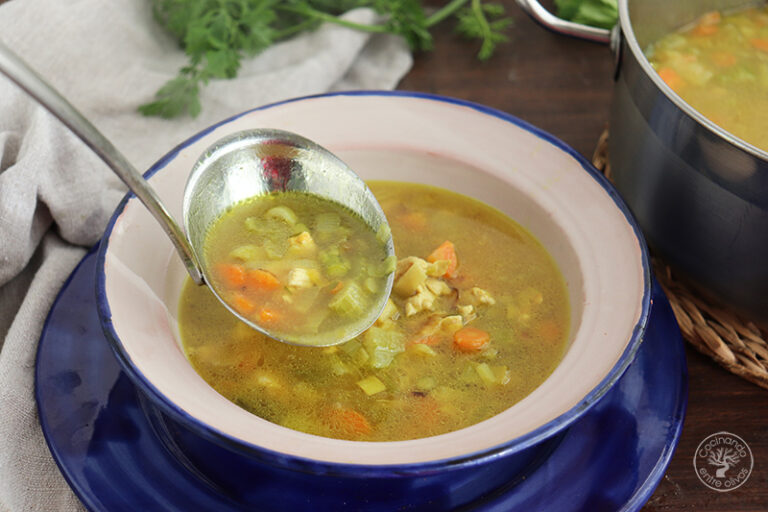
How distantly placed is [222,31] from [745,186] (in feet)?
6.92

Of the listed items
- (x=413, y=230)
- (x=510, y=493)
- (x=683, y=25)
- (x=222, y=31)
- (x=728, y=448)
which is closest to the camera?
(x=510, y=493)

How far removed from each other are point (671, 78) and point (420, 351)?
133 centimetres

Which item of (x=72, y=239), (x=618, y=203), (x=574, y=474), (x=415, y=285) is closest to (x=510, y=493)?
(x=574, y=474)

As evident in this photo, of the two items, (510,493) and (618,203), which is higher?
(618,203)

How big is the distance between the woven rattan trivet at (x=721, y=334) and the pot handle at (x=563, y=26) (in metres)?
0.79

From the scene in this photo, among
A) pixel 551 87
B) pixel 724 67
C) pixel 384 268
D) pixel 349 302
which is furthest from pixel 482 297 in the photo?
pixel 551 87

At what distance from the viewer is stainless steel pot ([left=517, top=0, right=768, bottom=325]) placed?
2.05 m

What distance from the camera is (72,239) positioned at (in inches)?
107

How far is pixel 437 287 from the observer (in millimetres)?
2389

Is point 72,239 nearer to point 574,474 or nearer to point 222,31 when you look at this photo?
point 222,31

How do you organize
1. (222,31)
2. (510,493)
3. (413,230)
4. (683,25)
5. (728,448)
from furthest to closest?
(222,31) → (683,25) → (413,230) → (728,448) → (510,493)

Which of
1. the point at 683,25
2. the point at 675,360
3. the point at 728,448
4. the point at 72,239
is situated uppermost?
the point at 683,25

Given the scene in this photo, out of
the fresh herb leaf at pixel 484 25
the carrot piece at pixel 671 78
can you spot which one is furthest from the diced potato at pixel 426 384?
the fresh herb leaf at pixel 484 25

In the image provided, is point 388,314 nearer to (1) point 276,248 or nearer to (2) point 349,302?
(2) point 349,302
